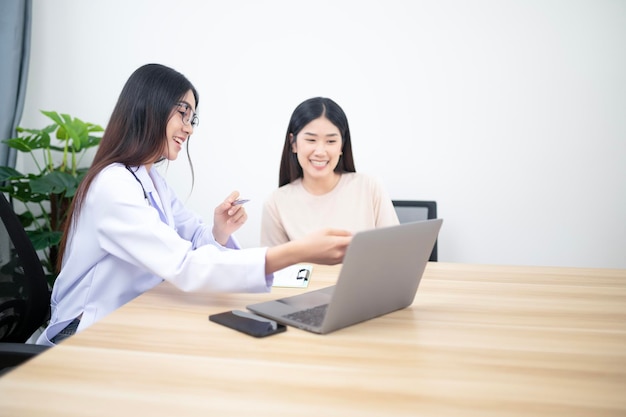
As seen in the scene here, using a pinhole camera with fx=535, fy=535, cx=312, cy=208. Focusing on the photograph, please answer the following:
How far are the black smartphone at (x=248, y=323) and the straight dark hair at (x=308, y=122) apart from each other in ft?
4.50

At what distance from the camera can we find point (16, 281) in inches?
53.7

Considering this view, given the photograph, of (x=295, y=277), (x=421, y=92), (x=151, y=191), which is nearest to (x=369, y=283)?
(x=295, y=277)

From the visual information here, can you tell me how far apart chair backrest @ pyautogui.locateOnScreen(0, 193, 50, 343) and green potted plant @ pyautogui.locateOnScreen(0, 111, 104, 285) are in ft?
4.46

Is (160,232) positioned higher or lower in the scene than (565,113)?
lower

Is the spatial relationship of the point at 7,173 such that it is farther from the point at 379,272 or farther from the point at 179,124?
the point at 379,272

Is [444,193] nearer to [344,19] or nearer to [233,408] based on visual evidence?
[344,19]

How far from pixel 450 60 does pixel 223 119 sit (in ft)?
4.38

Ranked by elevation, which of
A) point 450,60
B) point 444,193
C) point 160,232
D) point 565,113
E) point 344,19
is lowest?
point 444,193

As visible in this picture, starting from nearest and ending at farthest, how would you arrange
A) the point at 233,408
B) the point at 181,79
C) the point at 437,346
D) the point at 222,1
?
1. the point at 233,408
2. the point at 437,346
3. the point at 181,79
4. the point at 222,1

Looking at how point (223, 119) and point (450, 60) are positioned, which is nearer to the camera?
point (450, 60)

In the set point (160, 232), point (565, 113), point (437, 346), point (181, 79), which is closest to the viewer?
point (437, 346)

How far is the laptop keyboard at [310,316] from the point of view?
105 cm

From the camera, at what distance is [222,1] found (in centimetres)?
311

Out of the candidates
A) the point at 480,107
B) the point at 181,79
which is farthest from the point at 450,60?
the point at 181,79
